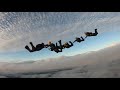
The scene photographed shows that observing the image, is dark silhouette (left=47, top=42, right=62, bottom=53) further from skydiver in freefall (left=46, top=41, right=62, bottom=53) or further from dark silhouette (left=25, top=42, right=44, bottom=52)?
dark silhouette (left=25, top=42, right=44, bottom=52)

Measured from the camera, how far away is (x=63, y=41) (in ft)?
25.6

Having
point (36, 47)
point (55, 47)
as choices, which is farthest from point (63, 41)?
point (36, 47)

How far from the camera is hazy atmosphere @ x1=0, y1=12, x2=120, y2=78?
307 inches

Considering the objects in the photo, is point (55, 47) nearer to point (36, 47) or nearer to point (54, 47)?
point (54, 47)

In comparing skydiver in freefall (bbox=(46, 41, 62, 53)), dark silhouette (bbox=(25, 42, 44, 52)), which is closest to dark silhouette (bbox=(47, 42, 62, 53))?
skydiver in freefall (bbox=(46, 41, 62, 53))

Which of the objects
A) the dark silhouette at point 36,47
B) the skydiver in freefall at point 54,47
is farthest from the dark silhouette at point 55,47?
the dark silhouette at point 36,47

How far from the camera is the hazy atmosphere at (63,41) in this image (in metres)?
7.81

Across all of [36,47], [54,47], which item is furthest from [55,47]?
[36,47]

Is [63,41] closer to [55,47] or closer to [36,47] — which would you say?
[55,47]

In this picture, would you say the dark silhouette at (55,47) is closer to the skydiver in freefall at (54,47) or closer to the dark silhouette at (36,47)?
the skydiver in freefall at (54,47)

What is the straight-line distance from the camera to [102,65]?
7836 millimetres
